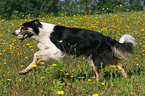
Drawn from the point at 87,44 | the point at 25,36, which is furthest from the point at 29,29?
the point at 87,44

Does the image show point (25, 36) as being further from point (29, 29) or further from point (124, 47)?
point (124, 47)

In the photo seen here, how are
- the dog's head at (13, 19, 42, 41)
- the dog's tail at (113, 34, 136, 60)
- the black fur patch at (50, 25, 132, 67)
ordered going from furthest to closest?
1. the dog's head at (13, 19, 42, 41)
2. the dog's tail at (113, 34, 136, 60)
3. the black fur patch at (50, 25, 132, 67)

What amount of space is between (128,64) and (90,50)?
1.09 metres

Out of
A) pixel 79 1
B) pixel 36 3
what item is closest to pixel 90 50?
pixel 79 1

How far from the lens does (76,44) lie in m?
3.59

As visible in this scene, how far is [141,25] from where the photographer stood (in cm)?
761

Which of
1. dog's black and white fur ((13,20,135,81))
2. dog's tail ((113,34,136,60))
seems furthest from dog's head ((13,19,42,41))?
dog's tail ((113,34,136,60))

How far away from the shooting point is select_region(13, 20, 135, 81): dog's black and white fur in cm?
344

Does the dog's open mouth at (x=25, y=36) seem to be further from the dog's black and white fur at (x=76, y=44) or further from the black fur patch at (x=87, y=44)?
the black fur patch at (x=87, y=44)

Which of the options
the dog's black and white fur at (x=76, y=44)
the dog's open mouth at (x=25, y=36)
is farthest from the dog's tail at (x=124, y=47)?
the dog's open mouth at (x=25, y=36)

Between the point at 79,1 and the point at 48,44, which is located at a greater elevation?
the point at 79,1

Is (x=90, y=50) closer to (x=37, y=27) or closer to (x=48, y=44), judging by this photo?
(x=48, y=44)

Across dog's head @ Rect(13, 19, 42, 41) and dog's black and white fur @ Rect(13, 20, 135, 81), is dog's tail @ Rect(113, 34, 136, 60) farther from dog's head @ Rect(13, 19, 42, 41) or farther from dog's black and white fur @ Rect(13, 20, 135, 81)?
dog's head @ Rect(13, 19, 42, 41)

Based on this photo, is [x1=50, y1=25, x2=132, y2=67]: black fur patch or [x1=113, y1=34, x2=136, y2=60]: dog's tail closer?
[x1=50, y1=25, x2=132, y2=67]: black fur patch
